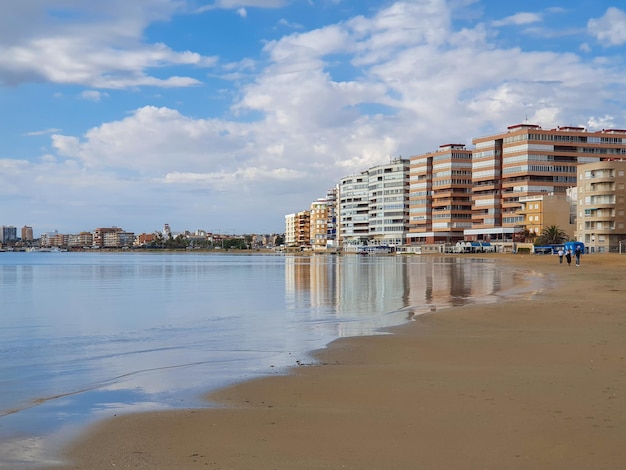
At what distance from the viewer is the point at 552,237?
116m

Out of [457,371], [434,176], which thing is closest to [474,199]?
[434,176]

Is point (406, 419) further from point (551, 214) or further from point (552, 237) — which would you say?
point (551, 214)

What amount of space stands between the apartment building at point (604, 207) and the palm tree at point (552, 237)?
9065mm

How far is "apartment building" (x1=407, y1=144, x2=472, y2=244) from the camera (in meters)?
165

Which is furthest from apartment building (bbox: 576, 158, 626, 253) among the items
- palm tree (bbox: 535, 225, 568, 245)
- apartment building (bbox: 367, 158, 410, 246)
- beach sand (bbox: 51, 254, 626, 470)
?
beach sand (bbox: 51, 254, 626, 470)

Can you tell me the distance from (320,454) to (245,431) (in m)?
1.33

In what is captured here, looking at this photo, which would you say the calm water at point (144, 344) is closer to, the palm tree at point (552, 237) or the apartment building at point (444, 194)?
the palm tree at point (552, 237)

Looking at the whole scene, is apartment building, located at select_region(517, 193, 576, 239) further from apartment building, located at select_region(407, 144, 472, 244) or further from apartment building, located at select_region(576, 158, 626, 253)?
apartment building, located at select_region(407, 144, 472, 244)

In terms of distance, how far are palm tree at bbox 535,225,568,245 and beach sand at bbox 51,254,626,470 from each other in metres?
108

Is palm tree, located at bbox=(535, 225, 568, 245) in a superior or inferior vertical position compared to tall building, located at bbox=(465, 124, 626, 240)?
inferior

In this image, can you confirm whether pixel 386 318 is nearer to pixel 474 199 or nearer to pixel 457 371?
pixel 457 371

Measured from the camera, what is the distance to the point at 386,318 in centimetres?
2244

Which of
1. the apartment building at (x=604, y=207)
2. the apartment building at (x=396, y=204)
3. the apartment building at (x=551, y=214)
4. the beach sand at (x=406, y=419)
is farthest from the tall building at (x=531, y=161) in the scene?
the beach sand at (x=406, y=419)

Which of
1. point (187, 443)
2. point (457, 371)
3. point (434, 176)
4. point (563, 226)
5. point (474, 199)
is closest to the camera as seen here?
point (187, 443)
